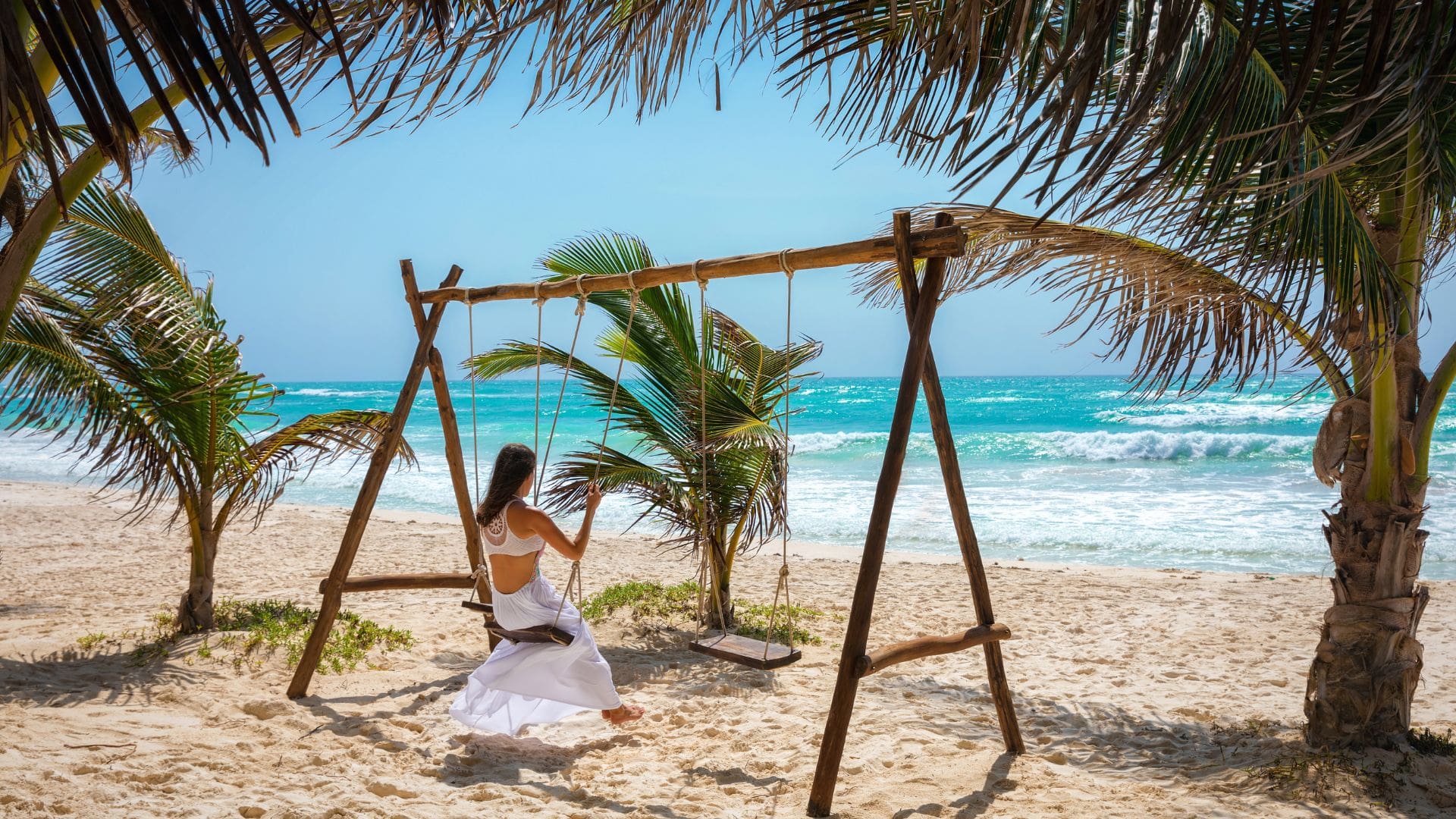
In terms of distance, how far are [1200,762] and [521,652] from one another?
9.87 feet

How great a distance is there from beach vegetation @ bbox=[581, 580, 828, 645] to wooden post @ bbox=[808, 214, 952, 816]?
2.72 meters

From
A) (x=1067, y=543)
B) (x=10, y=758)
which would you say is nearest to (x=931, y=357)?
(x=10, y=758)

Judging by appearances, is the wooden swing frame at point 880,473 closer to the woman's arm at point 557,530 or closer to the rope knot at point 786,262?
the rope knot at point 786,262

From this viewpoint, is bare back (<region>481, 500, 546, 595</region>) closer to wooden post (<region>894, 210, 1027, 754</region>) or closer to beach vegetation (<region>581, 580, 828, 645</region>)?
wooden post (<region>894, 210, 1027, 754</region>)

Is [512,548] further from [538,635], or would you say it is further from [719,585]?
[719,585]

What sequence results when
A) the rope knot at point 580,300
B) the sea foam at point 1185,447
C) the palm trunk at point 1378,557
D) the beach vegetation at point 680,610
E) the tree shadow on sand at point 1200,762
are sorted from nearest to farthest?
the tree shadow on sand at point 1200,762 → the palm trunk at point 1378,557 → the rope knot at point 580,300 → the beach vegetation at point 680,610 → the sea foam at point 1185,447

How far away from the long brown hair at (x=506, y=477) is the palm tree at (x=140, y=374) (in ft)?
3.63

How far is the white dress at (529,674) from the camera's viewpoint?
4215mm

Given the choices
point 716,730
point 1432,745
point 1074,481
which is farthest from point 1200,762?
point 1074,481

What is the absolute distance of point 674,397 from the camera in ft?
19.6

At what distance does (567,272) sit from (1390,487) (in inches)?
176

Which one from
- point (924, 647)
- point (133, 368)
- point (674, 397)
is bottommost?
point (924, 647)

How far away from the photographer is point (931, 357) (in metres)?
3.77

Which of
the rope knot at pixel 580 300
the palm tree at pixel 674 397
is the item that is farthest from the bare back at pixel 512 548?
the palm tree at pixel 674 397
